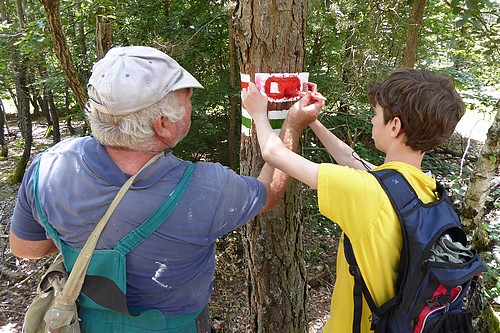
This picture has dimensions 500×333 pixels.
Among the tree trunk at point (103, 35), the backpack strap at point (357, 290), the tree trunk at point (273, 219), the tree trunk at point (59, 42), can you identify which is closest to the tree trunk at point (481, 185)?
the tree trunk at point (273, 219)

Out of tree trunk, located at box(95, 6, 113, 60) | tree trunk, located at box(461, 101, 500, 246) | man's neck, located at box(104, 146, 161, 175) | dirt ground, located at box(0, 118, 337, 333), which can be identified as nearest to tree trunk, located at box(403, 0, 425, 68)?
tree trunk, located at box(461, 101, 500, 246)

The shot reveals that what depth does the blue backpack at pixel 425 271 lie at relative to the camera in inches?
49.9

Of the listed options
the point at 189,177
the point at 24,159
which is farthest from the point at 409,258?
the point at 24,159

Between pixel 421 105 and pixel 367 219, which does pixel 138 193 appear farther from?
pixel 421 105

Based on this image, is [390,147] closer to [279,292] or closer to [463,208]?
[279,292]

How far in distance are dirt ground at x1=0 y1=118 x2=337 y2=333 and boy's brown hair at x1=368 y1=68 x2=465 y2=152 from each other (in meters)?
3.36

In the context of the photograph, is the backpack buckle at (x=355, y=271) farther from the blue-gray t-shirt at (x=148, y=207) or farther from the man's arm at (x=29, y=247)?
the man's arm at (x=29, y=247)

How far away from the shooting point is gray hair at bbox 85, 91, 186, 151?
1275mm

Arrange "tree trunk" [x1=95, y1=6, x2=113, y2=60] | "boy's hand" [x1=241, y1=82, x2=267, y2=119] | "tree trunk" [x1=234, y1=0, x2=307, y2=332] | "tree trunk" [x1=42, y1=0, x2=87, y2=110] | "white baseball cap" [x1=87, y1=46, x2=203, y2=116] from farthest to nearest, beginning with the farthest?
"tree trunk" [x1=95, y1=6, x2=113, y2=60] → "tree trunk" [x1=42, y1=0, x2=87, y2=110] → "tree trunk" [x1=234, y1=0, x2=307, y2=332] → "boy's hand" [x1=241, y1=82, x2=267, y2=119] → "white baseball cap" [x1=87, y1=46, x2=203, y2=116]

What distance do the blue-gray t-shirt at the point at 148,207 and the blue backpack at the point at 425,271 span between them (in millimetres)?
541

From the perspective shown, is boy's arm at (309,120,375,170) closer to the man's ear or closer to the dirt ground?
the man's ear

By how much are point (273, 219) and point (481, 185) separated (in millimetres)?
1893

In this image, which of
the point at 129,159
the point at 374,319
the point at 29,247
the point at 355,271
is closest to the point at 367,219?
the point at 355,271

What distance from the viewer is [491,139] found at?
2.83m
